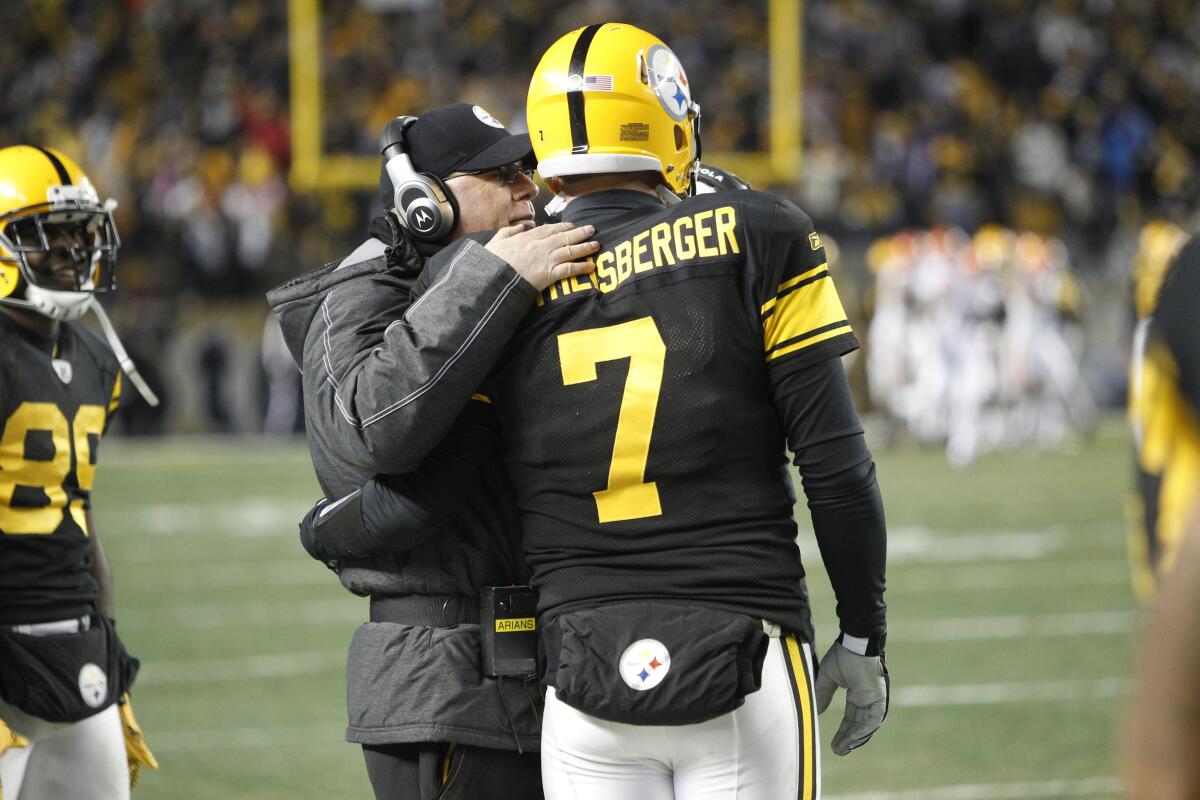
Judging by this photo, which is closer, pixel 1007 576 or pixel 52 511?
pixel 52 511

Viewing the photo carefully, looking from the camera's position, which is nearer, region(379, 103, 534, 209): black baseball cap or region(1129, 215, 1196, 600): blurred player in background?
region(1129, 215, 1196, 600): blurred player in background

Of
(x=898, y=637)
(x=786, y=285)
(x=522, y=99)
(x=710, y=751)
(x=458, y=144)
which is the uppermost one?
(x=522, y=99)

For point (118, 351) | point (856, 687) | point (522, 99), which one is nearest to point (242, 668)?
point (118, 351)

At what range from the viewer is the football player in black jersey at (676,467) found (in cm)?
235

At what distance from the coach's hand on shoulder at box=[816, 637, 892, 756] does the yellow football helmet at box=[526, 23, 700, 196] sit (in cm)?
79

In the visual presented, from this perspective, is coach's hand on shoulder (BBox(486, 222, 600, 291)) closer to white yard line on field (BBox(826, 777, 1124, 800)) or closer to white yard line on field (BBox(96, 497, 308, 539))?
white yard line on field (BBox(826, 777, 1124, 800))

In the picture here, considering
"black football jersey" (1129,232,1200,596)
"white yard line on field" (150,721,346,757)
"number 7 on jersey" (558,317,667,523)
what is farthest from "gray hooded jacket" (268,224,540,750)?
"white yard line on field" (150,721,346,757)

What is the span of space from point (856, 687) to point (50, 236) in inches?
85.5

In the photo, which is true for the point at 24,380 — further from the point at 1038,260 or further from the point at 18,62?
the point at 18,62

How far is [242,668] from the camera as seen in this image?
7.42 m

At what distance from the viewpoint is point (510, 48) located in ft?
65.7

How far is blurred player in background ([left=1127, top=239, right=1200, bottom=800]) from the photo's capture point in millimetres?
1238

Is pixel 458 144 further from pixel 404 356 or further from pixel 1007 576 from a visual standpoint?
pixel 1007 576

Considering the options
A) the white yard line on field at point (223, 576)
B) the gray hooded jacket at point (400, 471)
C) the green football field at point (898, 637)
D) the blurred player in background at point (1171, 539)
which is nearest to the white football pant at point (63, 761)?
the gray hooded jacket at point (400, 471)
